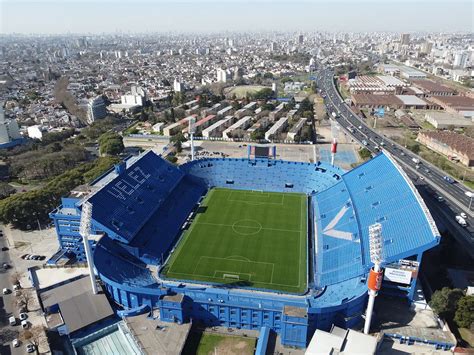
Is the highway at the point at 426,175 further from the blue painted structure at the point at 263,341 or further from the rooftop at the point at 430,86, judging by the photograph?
the rooftop at the point at 430,86

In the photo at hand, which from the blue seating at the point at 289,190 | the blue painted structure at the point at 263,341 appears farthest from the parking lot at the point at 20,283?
the blue painted structure at the point at 263,341

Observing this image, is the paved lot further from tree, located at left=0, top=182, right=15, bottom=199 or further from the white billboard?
the white billboard

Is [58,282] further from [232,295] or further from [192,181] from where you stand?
[192,181]

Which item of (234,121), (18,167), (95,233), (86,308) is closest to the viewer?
(86,308)

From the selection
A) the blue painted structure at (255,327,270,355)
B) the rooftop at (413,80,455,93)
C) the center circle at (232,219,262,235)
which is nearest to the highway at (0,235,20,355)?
the blue painted structure at (255,327,270,355)

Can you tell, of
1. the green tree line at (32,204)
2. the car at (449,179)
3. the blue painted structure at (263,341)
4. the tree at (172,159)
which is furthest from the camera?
the tree at (172,159)

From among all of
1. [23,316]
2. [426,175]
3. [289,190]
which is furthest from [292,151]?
[23,316]

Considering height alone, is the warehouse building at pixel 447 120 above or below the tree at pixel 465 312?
above

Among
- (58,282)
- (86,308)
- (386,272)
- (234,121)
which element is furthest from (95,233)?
(234,121)
